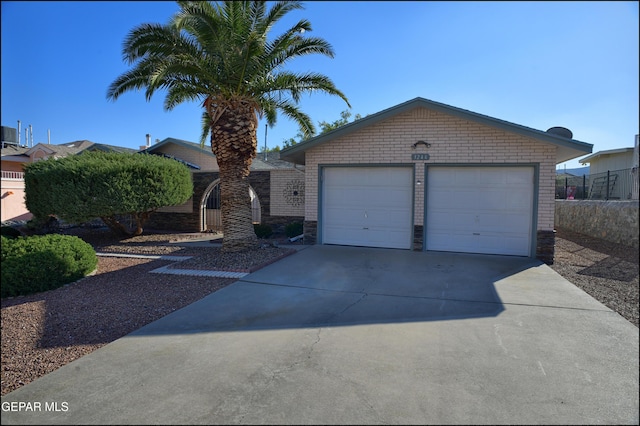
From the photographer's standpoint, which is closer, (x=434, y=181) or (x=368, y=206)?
(x=434, y=181)

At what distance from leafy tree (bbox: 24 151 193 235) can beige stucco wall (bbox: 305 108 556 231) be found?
6294 mm

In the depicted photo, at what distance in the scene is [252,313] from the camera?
18.3 ft

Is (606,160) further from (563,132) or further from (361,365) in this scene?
(361,365)

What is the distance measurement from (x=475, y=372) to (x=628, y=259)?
238cm

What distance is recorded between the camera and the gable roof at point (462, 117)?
28.8 ft

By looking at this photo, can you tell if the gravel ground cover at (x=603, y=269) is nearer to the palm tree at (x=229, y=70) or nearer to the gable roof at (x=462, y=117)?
the gable roof at (x=462, y=117)

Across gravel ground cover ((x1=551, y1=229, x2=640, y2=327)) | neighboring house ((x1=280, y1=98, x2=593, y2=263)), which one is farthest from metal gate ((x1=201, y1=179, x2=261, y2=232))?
gravel ground cover ((x1=551, y1=229, x2=640, y2=327))

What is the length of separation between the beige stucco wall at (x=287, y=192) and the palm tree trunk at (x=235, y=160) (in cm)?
502

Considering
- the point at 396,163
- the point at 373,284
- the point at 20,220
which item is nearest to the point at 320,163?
the point at 396,163

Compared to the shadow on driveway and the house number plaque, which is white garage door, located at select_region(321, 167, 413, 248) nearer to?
the house number plaque

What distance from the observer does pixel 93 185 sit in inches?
495

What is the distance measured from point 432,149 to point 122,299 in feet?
26.9

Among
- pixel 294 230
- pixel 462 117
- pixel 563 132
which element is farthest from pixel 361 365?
pixel 294 230

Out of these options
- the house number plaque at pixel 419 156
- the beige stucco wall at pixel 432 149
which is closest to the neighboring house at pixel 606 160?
the beige stucco wall at pixel 432 149
